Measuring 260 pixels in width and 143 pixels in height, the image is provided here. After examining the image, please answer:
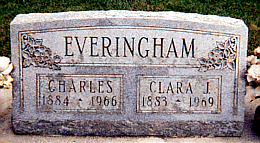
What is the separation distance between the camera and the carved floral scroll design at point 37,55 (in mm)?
2689

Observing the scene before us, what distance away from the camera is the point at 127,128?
2.72 meters

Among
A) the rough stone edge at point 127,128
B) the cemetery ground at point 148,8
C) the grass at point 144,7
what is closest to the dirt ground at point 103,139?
the rough stone edge at point 127,128

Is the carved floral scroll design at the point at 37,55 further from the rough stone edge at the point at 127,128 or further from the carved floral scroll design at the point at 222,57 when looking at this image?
the carved floral scroll design at the point at 222,57

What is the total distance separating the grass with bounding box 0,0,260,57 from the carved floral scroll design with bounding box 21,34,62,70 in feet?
7.50

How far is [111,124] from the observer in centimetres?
272

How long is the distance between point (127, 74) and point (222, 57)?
1.06 m

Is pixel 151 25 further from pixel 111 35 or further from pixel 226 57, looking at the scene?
pixel 226 57

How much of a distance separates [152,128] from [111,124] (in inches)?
17.9

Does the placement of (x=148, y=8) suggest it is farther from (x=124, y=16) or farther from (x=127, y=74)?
(x=127, y=74)

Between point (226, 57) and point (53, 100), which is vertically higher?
point (226, 57)

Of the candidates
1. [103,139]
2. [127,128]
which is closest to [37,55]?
[103,139]

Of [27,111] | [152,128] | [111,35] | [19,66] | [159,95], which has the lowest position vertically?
[152,128]

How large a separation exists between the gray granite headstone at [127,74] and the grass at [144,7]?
7.19 ft

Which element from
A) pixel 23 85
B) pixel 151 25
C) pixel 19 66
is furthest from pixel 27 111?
pixel 151 25
